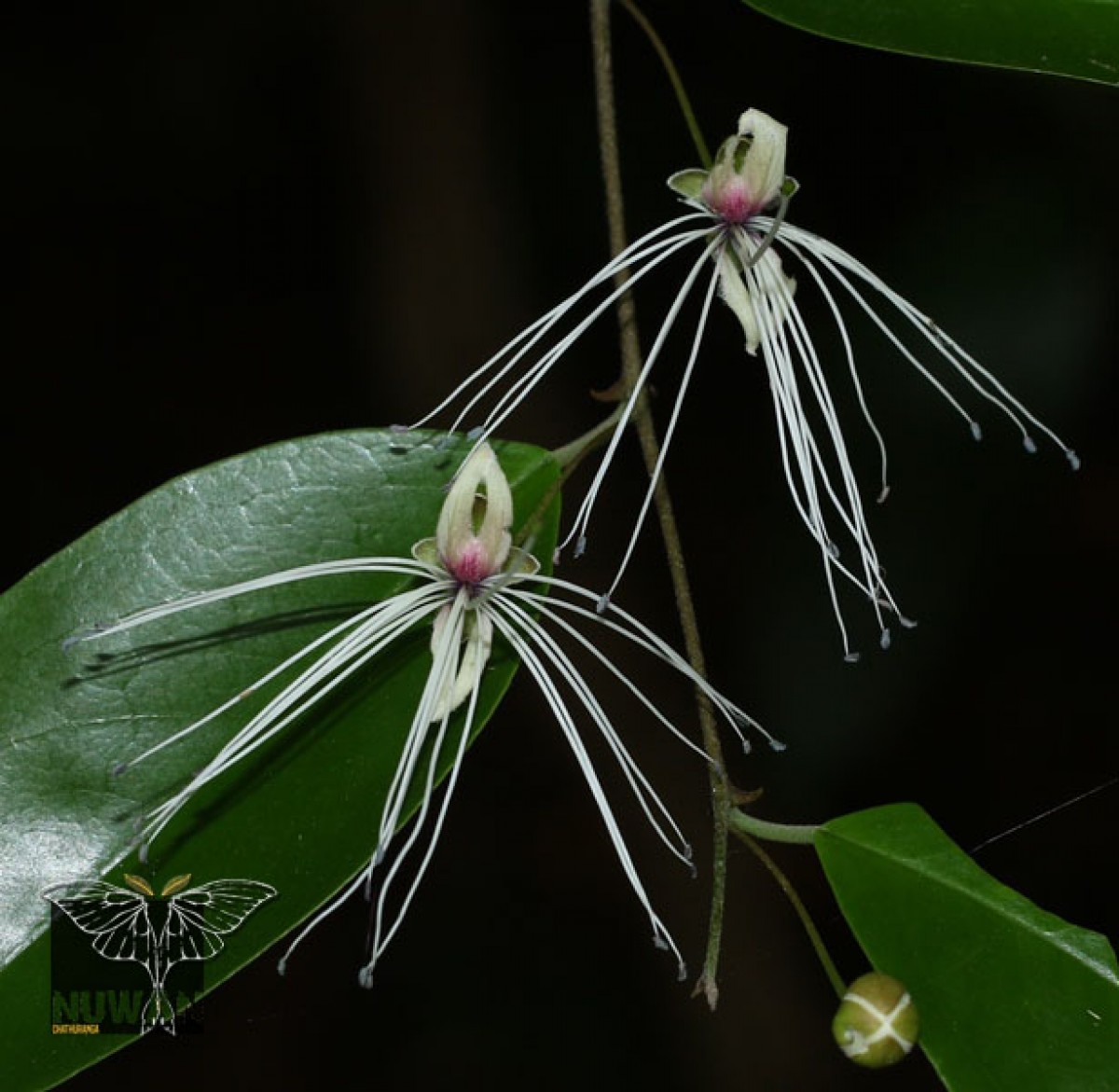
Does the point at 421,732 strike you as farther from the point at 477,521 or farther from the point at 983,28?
the point at 983,28

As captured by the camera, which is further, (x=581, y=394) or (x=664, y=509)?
(x=581, y=394)

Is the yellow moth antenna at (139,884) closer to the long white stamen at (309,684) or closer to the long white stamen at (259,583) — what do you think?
the long white stamen at (309,684)

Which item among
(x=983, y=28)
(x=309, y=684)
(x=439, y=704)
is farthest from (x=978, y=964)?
(x=983, y=28)

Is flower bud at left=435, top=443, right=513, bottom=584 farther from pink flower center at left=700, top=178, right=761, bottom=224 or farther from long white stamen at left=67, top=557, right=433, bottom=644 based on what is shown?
pink flower center at left=700, top=178, right=761, bottom=224

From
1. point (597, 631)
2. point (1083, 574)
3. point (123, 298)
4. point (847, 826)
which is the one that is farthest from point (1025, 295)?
point (123, 298)

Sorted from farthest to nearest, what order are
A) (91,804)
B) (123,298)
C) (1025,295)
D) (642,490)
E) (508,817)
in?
(123,298), (508,817), (642,490), (1025,295), (91,804)

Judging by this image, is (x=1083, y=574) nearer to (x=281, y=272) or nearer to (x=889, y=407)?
(x=889, y=407)
